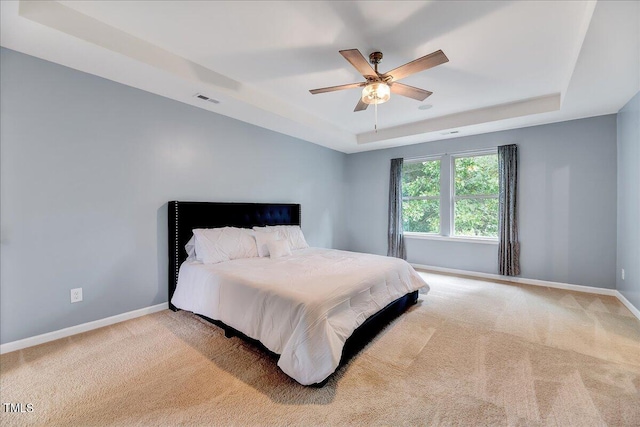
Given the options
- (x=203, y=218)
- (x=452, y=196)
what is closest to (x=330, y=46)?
(x=203, y=218)

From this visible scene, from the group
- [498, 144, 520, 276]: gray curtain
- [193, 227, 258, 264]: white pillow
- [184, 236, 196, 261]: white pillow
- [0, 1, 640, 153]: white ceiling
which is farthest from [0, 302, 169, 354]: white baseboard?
[498, 144, 520, 276]: gray curtain

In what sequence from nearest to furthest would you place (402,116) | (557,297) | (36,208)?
1. (36,208)
2. (557,297)
3. (402,116)

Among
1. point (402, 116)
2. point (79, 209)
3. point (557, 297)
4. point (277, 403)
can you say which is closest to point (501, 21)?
point (402, 116)

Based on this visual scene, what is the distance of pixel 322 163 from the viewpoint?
547 centimetres

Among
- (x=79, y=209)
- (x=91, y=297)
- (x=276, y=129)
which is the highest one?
(x=276, y=129)

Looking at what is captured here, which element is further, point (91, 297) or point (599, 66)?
point (91, 297)

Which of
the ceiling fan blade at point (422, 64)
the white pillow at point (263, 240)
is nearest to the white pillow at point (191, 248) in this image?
the white pillow at point (263, 240)

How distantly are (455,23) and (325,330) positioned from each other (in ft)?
8.32

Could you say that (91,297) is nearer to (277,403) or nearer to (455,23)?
(277,403)

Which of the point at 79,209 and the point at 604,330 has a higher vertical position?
the point at 79,209

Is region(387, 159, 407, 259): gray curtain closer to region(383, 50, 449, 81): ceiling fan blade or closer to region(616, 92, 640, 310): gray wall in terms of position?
region(616, 92, 640, 310): gray wall

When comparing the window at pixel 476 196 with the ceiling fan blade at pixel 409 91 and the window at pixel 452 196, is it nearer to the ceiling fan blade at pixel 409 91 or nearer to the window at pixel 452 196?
the window at pixel 452 196

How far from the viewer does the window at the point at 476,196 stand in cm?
457

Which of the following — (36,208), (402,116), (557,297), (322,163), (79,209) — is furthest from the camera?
(322,163)
